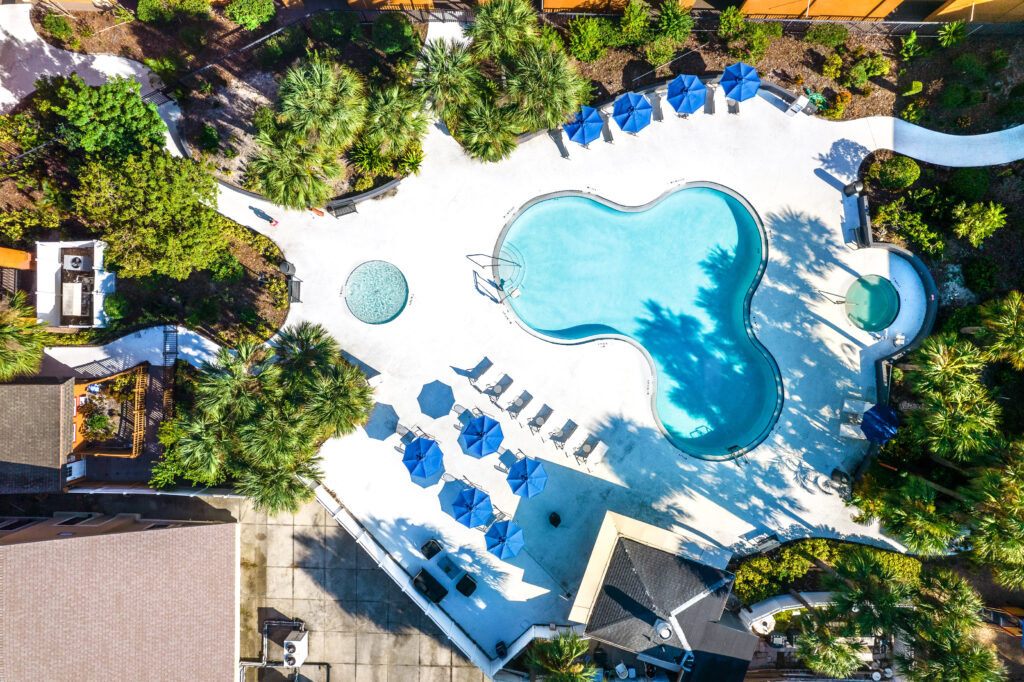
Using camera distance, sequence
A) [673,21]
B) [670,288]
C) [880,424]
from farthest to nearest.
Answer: [670,288] → [673,21] → [880,424]

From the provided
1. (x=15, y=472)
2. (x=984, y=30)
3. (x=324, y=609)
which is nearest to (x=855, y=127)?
(x=984, y=30)

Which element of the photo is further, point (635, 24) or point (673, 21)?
point (635, 24)

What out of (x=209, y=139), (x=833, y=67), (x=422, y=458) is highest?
(x=833, y=67)

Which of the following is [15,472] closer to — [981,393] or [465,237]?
[465,237]


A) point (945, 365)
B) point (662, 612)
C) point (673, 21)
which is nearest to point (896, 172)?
point (945, 365)

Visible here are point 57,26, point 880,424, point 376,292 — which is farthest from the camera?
point 376,292

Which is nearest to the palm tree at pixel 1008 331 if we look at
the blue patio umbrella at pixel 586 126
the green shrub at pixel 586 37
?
the blue patio umbrella at pixel 586 126

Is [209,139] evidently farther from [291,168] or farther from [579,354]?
[579,354]
